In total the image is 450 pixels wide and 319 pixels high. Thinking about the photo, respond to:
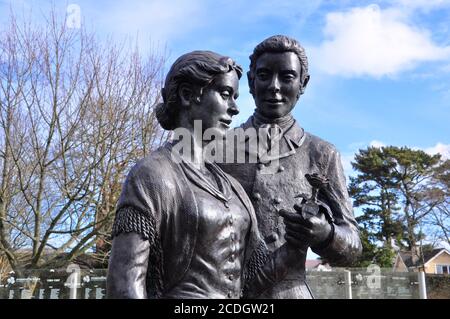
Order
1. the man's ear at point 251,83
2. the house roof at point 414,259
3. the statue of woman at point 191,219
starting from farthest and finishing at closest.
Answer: the house roof at point 414,259
the man's ear at point 251,83
the statue of woman at point 191,219

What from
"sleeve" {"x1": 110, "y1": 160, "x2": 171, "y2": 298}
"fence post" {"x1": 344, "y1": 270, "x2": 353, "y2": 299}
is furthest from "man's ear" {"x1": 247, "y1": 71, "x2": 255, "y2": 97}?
"fence post" {"x1": 344, "y1": 270, "x2": 353, "y2": 299}

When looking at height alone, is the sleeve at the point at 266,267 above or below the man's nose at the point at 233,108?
below

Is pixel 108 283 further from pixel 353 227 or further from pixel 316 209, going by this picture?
pixel 353 227

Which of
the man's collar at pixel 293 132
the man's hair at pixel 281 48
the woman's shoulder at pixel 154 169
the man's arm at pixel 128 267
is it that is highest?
the man's hair at pixel 281 48

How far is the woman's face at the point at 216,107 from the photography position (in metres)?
2.29

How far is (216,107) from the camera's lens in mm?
2293

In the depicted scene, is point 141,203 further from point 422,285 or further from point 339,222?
point 422,285

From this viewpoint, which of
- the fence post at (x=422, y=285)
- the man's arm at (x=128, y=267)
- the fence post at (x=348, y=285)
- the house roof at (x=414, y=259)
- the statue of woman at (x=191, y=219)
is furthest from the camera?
the house roof at (x=414, y=259)

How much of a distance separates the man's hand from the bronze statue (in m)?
0.02

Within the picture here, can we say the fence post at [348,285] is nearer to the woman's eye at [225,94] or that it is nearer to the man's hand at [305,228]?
the man's hand at [305,228]

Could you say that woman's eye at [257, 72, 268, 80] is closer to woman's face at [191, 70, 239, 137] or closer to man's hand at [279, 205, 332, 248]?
woman's face at [191, 70, 239, 137]

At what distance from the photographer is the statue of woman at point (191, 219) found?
200 centimetres

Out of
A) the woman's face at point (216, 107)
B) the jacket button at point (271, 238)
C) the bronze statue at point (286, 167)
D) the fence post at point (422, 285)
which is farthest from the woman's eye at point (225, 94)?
the fence post at point (422, 285)
